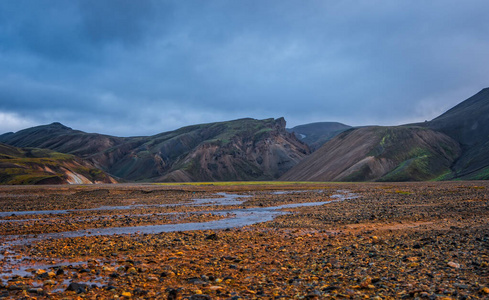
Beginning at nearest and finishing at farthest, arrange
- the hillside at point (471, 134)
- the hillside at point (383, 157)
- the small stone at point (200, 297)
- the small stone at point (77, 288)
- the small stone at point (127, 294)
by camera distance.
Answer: the small stone at point (200, 297) → the small stone at point (127, 294) → the small stone at point (77, 288) → the hillside at point (471, 134) → the hillside at point (383, 157)

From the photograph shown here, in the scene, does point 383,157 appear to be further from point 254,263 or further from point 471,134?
point 254,263

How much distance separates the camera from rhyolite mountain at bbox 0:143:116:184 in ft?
356

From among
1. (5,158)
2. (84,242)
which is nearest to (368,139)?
(5,158)

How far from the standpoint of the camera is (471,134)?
155125mm

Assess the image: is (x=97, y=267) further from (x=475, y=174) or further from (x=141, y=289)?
(x=475, y=174)

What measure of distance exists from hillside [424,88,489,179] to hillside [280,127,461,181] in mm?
5152

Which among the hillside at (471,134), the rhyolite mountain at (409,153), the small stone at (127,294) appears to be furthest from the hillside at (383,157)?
the small stone at (127,294)

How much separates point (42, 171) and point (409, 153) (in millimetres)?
127363

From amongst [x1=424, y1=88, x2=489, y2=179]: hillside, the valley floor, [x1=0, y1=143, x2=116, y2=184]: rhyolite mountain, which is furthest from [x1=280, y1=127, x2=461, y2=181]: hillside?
the valley floor

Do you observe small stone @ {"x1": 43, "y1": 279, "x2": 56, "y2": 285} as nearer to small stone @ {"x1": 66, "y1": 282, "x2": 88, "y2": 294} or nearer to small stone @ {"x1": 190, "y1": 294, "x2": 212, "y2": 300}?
small stone @ {"x1": 66, "y1": 282, "x2": 88, "y2": 294}

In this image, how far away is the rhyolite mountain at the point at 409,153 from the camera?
412ft

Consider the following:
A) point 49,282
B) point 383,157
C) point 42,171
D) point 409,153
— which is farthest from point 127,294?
point 409,153

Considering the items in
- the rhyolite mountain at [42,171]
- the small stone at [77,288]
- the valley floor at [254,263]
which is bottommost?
the valley floor at [254,263]

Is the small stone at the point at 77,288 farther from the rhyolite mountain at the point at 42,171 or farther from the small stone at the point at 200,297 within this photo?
the rhyolite mountain at the point at 42,171
